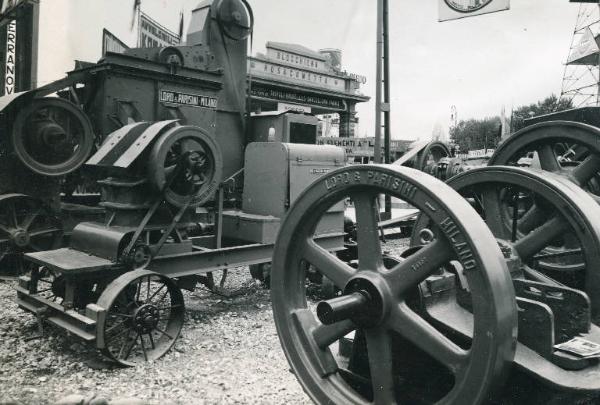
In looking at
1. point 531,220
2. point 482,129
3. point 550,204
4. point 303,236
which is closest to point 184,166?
point 303,236

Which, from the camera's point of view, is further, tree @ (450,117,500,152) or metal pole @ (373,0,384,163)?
tree @ (450,117,500,152)

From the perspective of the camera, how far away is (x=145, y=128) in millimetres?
5203

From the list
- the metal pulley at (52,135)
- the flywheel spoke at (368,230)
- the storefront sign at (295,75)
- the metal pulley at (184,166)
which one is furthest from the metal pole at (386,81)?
the storefront sign at (295,75)

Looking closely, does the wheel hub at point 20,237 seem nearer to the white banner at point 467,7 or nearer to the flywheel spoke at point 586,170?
the flywheel spoke at point 586,170

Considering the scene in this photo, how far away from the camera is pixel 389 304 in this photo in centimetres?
232

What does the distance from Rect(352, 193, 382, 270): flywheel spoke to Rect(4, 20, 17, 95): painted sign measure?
41.5ft

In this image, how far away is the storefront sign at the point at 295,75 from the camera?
1878 centimetres

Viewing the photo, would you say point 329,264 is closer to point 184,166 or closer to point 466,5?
point 184,166

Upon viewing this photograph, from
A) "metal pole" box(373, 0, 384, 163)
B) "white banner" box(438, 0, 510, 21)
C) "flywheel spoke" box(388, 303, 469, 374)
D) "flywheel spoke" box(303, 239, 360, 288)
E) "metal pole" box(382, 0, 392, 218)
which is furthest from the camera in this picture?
"metal pole" box(382, 0, 392, 218)

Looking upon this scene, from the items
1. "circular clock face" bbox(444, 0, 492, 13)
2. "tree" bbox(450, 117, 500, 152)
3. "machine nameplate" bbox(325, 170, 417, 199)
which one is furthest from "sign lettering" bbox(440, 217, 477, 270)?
"tree" bbox(450, 117, 500, 152)

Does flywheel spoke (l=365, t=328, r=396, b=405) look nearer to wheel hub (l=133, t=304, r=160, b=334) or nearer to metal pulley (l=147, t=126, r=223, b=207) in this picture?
wheel hub (l=133, t=304, r=160, b=334)

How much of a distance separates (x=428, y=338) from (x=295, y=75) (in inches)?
727

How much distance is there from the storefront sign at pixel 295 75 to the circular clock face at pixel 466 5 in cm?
1025

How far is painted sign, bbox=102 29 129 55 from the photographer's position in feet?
31.3
